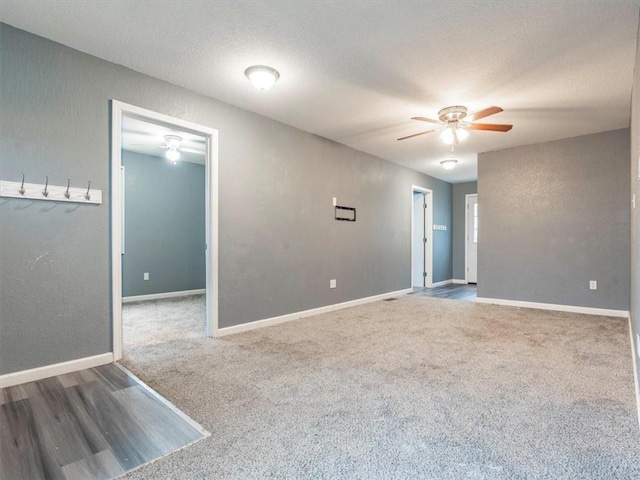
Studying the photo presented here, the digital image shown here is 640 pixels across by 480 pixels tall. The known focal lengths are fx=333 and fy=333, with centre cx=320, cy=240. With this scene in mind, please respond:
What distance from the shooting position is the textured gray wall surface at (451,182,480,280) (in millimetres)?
7896

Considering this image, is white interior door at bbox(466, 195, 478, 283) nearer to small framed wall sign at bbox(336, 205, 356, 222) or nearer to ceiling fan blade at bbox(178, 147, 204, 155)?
small framed wall sign at bbox(336, 205, 356, 222)

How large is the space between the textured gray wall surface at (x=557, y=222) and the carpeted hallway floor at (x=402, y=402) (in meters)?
1.21

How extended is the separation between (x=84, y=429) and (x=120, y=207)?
170 cm

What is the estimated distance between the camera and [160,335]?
→ 3.45 meters

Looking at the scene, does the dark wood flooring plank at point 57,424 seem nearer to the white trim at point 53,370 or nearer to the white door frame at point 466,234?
the white trim at point 53,370

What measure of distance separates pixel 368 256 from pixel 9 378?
171 inches

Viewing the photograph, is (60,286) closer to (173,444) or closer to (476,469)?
(173,444)

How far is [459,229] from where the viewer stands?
796 centimetres


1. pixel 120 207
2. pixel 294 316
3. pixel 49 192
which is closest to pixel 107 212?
pixel 120 207

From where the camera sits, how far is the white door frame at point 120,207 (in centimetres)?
273

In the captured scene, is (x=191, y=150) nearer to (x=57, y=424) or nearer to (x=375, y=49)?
(x=375, y=49)

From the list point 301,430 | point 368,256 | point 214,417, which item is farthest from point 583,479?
point 368,256

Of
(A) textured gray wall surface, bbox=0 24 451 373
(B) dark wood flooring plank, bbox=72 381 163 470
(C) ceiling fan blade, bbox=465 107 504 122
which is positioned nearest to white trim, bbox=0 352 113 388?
(A) textured gray wall surface, bbox=0 24 451 373

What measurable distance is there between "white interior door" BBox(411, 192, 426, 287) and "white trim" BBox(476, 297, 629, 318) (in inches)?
77.7
